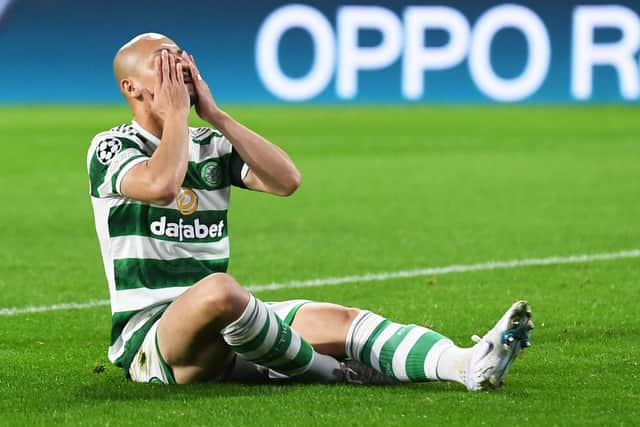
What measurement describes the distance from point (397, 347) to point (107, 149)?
116 centimetres

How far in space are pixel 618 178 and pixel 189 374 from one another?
987 cm

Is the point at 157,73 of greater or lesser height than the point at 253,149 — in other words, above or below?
above

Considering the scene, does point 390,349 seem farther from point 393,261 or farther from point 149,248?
point 393,261

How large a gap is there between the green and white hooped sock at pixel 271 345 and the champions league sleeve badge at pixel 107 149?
2.31 feet

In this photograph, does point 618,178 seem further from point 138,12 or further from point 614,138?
point 138,12

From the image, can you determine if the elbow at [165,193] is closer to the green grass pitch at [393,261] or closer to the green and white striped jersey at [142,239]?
the green and white striped jersey at [142,239]

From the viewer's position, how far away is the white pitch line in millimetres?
7293

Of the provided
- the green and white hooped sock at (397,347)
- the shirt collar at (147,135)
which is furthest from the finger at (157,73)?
the green and white hooped sock at (397,347)

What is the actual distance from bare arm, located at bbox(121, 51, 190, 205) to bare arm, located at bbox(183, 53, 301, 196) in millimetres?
102

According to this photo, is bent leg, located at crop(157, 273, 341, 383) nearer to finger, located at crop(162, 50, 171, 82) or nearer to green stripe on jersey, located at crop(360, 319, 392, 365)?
green stripe on jersey, located at crop(360, 319, 392, 365)

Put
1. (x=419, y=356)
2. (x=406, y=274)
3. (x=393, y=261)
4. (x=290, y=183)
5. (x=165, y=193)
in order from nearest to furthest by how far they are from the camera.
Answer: (x=165, y=193), (x=419, y=356), (x=290, y=183), (x=406, y=274), (x=393, y=261)

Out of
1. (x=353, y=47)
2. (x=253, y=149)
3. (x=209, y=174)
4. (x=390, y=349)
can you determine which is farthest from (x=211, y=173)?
(x=353, y=47)

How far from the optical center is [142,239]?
502 cm

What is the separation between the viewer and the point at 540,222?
11.0 meters
